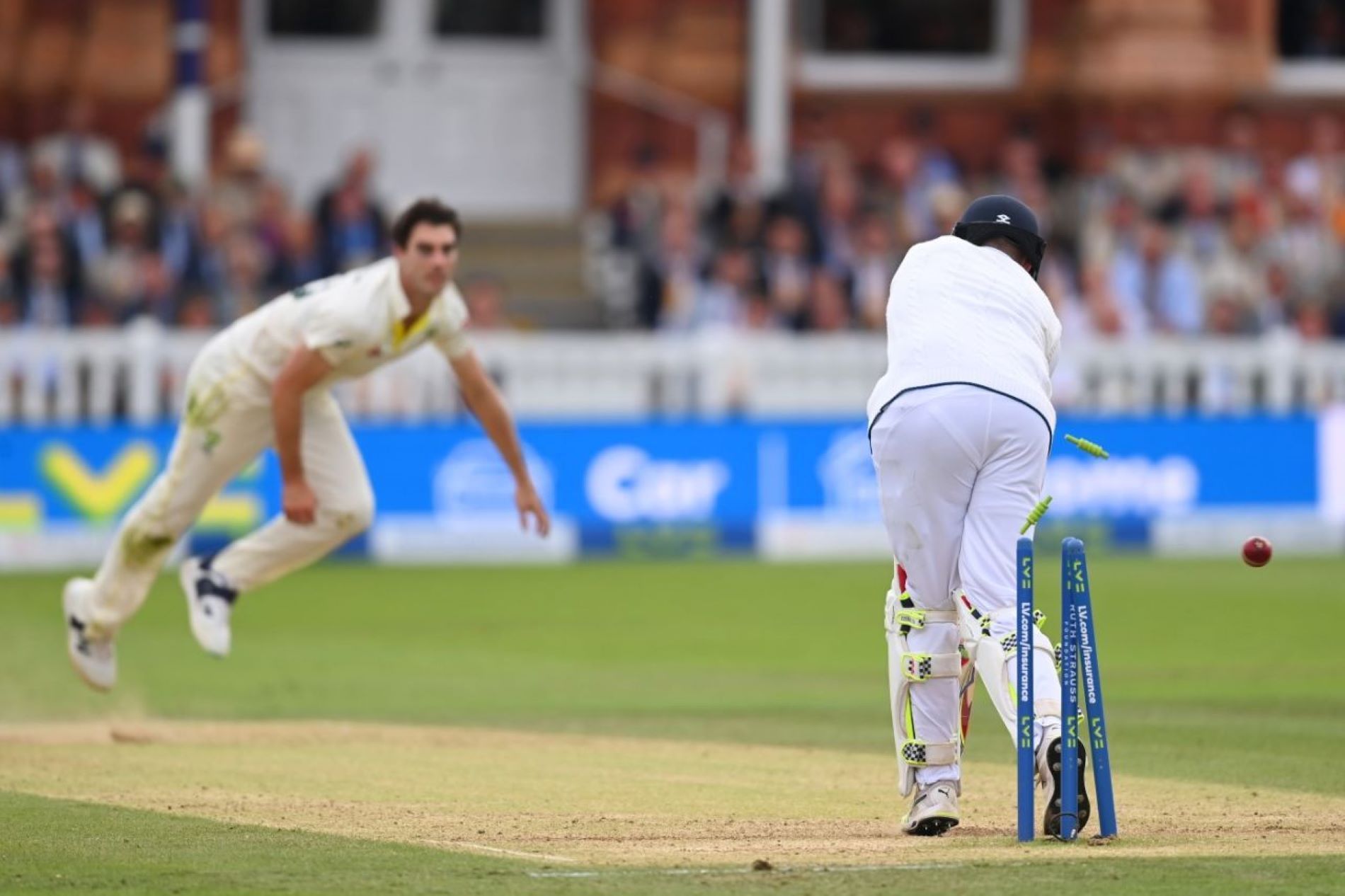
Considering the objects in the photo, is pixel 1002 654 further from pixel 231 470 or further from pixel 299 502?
pixel 231 470

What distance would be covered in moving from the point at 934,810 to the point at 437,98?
19.7 meters

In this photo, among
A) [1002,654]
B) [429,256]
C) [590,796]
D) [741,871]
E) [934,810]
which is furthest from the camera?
[429,256]

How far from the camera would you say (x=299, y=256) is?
22.0 m

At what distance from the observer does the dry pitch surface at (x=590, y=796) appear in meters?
7.91

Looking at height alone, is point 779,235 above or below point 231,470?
above

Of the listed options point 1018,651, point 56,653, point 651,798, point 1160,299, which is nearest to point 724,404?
point 1160,299

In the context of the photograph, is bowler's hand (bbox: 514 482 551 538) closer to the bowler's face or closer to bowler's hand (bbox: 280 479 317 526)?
bowler's hand (bbox: 280 479 317 526)

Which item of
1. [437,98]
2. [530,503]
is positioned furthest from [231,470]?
[437,98]

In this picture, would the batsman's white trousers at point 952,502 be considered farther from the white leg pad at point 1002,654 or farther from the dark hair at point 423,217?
the dark hair at point 423,217

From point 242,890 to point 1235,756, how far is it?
16.1 feet

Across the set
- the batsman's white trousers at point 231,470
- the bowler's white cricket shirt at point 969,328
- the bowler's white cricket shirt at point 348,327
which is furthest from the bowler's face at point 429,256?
the bowler's white cricket shirt at point 969,328

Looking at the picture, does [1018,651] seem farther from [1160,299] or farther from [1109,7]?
[1109,7]

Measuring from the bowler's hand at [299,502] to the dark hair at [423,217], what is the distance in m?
1.11

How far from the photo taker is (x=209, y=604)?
38.8 feet
